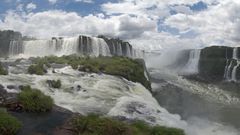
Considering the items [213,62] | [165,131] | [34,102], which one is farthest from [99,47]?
[165,131]

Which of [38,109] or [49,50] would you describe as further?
[49,50]

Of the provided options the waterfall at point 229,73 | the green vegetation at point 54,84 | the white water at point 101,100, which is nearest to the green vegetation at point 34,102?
the white water at point 101,100

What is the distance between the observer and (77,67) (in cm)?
3441

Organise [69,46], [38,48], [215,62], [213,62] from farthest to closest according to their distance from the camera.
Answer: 1. [215,62]
2. [213,62]
3. [38,48]
4. [69,46]

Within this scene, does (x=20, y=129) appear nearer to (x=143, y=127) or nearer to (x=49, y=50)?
(x=143, y=127)

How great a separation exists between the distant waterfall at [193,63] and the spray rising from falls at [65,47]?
52.4ft

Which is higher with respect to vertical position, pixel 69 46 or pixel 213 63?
pixel 69 46

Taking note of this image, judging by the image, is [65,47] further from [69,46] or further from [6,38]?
[6,38]

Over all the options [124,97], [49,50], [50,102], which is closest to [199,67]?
[49,50]

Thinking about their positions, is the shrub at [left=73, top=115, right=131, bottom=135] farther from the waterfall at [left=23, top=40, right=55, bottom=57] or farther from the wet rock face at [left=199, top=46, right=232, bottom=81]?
the wet rock face at [left=199, top=46, right=232, bottom=81]

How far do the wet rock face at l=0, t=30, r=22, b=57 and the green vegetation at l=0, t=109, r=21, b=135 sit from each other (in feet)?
197

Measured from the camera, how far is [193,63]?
3120 inches

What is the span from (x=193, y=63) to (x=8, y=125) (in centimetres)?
7020

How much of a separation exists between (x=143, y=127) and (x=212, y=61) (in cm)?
6523
